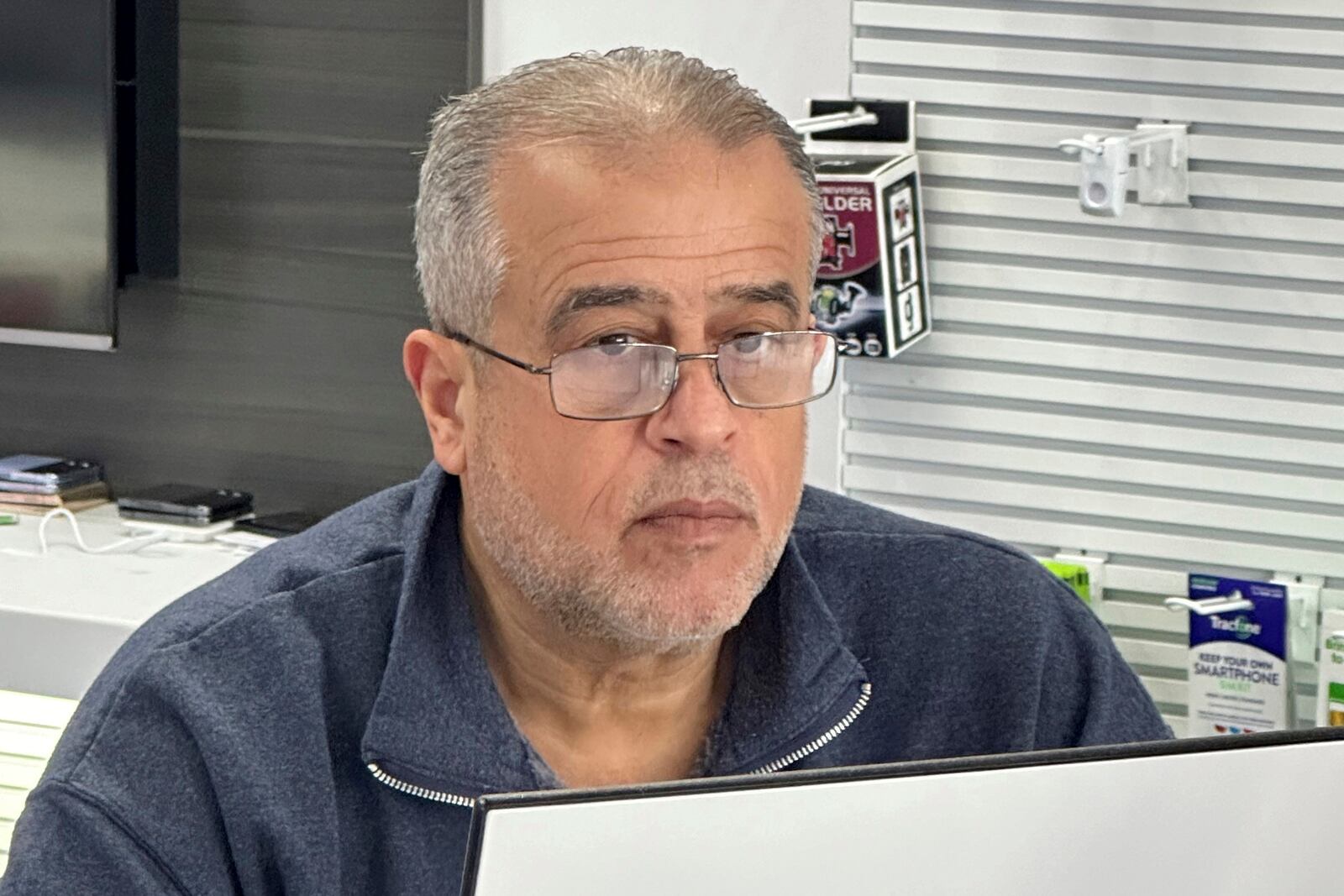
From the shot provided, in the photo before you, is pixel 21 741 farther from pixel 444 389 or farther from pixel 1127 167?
pixel 1127 167

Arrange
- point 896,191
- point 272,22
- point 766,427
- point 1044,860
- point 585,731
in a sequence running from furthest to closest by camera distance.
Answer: point 272,22, point 896,191, point 585,731, point 766,427, point 1044,860

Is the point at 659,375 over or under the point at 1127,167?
under

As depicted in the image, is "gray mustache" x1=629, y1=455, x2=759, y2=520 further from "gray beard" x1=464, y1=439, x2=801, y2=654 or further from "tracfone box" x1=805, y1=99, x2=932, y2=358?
"tracfone box" x1=805, y1=99, x2=932, y2=358

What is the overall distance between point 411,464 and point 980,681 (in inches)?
65.3

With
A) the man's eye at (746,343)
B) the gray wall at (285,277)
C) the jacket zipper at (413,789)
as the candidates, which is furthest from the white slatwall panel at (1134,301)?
the jacket zipper at (413,789)

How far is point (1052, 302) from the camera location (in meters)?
2.39

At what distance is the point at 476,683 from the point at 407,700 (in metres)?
0.05

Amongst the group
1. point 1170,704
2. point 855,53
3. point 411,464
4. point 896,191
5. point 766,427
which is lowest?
point 1170,704

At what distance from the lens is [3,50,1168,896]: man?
1.16m

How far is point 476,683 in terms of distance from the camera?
1249 mm

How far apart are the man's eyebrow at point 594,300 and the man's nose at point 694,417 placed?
5 cm

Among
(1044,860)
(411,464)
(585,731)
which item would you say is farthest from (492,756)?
(411,464)

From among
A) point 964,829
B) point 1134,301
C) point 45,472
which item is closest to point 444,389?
point 964,829

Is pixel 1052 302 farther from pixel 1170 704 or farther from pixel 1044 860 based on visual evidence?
pixel 1044 860
